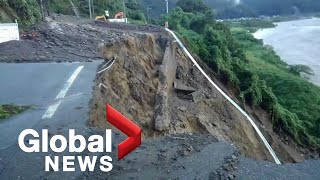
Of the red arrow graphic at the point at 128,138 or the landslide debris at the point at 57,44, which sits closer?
the red arrow graphic at the point at 128,138

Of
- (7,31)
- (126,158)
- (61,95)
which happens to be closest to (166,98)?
(61,95)

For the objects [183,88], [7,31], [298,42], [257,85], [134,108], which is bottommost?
[298,42]

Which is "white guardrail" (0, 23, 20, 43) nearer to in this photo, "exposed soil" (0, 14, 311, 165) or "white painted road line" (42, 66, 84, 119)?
"exposed soil" (0, 14, 311, 165)

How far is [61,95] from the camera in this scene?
24.3 ft

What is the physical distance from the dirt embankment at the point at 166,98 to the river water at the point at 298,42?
26.7 meters

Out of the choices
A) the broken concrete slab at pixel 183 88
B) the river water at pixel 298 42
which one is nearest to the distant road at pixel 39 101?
the broken concrete slab at pixel 183 88

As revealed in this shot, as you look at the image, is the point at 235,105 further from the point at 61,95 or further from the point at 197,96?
the point at 61,95

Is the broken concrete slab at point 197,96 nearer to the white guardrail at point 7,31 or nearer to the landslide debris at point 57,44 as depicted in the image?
the landslide debris at point 57,44

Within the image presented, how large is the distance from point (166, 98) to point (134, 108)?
252 centimetres

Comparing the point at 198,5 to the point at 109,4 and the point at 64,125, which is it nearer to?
the point at 109,4

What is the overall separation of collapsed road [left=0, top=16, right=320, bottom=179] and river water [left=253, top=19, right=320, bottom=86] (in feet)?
91.4

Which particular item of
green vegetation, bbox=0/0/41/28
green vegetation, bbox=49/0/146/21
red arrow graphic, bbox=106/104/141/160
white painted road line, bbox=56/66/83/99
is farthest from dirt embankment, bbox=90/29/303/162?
green vegetation, bbox=49/0/146/21

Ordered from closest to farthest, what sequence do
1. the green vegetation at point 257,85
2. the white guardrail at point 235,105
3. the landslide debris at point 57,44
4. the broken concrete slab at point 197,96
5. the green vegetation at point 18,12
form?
the landslide debris at point 57,44 < the broken concrete slab at point 197,96 < the white guardrail at point 235,105 < the green vegetation at point 18,12 < the green vegetation at point 257,85

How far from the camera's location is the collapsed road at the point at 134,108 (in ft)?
16.2
